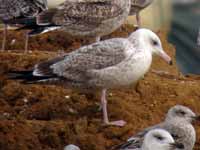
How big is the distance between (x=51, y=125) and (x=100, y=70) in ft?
2.34

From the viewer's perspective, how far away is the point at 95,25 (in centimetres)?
1230

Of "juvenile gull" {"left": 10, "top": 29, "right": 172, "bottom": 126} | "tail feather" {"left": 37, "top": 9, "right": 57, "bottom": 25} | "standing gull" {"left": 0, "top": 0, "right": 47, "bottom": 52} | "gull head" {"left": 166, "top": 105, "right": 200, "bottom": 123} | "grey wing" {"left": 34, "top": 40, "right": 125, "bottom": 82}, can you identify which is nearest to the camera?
"gull head" {"left": 166, "top": 105, "right": 200, "bottom": 123}

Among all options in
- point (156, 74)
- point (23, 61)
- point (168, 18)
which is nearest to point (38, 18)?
point (23, 61)

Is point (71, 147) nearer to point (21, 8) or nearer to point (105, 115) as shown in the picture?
point (105, 115)

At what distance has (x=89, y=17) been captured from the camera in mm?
12312

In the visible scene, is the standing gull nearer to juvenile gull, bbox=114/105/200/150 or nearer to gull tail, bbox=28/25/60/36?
gull tail, bbox=28/25/60/36

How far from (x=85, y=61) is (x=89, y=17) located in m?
1.82

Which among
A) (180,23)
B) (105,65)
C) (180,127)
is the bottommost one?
(180,23)

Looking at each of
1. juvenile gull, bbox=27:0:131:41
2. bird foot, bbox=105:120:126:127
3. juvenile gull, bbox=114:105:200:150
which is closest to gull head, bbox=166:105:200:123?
juvenile gull, bbox=114:105:200:150

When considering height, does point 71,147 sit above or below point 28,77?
below

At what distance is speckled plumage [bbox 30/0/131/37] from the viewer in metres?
12.3

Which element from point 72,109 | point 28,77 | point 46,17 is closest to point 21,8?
point 46,17

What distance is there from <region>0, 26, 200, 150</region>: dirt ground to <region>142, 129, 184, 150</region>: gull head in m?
1.23

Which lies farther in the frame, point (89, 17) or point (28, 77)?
point (89, 17)
